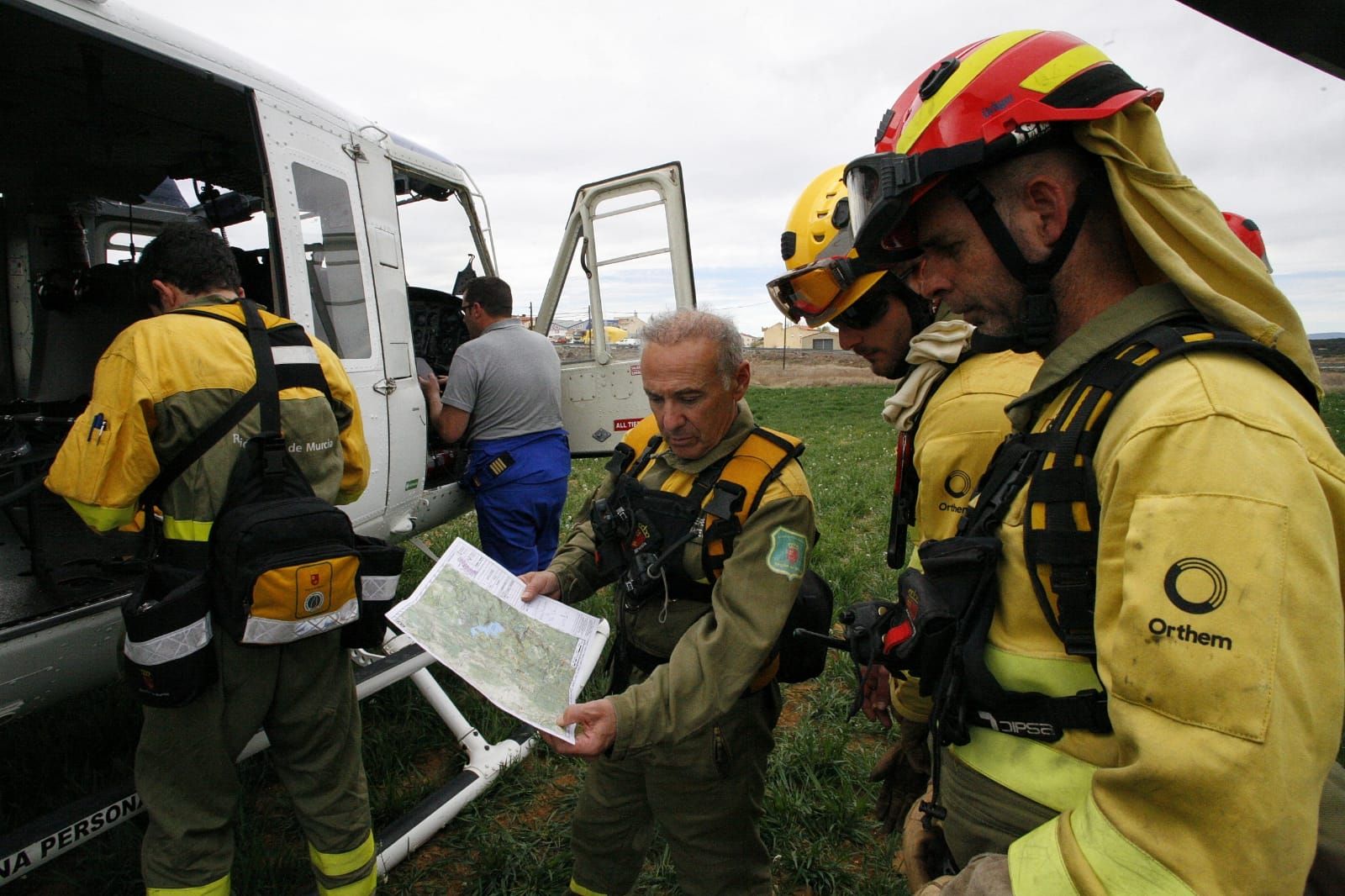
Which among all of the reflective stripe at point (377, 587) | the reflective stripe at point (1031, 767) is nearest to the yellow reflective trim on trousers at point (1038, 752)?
the reflective stripe at point (1031, 767)

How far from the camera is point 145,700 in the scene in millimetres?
→ 2205

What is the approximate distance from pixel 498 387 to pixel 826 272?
281 centimetres

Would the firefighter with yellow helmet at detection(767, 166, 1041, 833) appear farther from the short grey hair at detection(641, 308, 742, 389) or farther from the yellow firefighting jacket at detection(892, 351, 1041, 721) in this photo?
the short grey hair at detection(641, 308, 742, 389)

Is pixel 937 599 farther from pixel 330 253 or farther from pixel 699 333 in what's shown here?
pixel 330 253

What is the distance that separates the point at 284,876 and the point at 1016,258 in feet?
11.3

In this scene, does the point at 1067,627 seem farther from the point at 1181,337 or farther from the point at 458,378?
the point at 458,378

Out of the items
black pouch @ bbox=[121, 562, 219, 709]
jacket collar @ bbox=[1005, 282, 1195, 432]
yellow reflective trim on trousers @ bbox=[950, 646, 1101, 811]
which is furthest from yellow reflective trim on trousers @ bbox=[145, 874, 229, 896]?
jacket collar @ bbox=[1005, 282, 1195, 432]

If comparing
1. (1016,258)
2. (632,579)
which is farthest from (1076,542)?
(632,579)

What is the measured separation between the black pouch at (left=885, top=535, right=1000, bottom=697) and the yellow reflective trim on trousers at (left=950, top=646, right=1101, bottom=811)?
8 centimetres

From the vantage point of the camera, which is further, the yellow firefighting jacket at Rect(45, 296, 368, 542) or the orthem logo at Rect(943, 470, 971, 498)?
the yellow firefighting jacket at Rect(45, 296, 368, 542)

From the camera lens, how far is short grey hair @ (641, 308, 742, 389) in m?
2.10

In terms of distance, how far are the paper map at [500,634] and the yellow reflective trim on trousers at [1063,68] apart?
154 cm

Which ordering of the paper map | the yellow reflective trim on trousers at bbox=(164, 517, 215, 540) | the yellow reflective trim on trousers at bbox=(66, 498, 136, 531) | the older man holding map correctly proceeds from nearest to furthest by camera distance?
the paper map, the older man holding map, the yellow reflective trim on trousers at bbox=(66, 498, 136, 531), the yellow reflective trim on trousers at bbox=(164, 517, 215, 540)

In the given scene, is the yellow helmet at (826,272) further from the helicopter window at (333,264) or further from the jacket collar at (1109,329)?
the helicopter window at (333,264)
